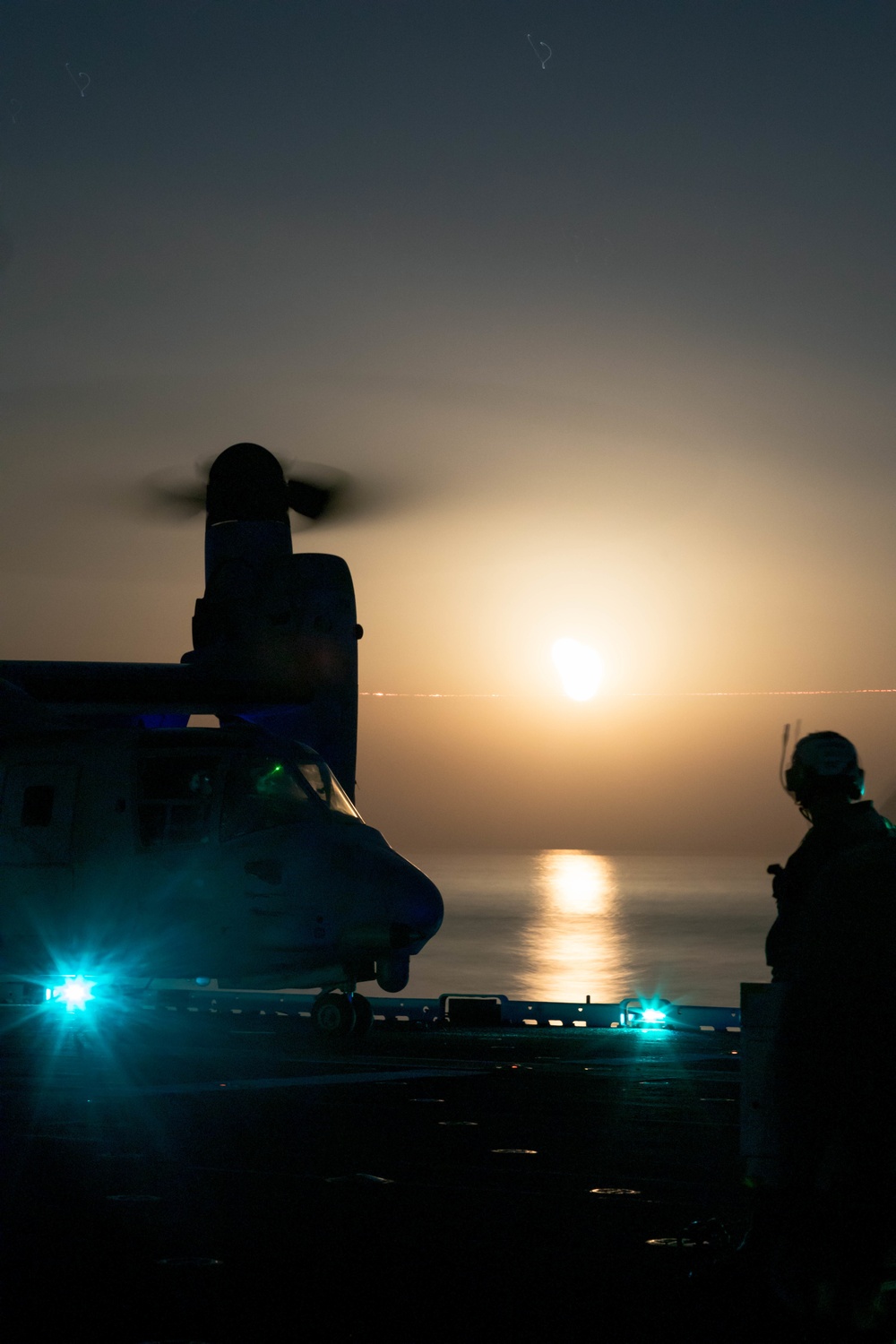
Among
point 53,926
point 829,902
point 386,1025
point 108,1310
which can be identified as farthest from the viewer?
point 386,1025

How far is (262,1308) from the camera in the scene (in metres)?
5.71

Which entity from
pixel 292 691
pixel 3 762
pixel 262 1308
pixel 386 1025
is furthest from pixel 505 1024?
pixel 262 1308

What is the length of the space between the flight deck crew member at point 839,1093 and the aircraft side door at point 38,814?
1424 centimetres

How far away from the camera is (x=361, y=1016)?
1798 centimetres

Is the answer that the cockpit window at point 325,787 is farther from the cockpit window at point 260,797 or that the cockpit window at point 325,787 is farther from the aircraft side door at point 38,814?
the aircraft side door at point 38,814

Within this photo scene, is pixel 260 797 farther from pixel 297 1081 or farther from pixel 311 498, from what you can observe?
pixel 311 498

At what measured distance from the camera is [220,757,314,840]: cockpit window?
57.7 ft

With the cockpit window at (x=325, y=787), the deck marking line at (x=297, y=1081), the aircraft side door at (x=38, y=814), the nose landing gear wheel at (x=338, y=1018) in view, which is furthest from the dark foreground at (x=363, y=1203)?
the cockpit window at (x=325, y=787)

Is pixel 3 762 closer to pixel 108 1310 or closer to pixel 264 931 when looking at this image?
pixel 264 931

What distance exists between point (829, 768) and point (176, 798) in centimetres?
1311

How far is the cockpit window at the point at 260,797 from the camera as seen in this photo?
17.6 m

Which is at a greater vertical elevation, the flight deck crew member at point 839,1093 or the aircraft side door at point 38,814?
the aircraft side door at point 38,814

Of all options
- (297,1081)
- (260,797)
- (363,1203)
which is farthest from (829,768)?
(260,797)

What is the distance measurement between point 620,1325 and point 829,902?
1830 mm
